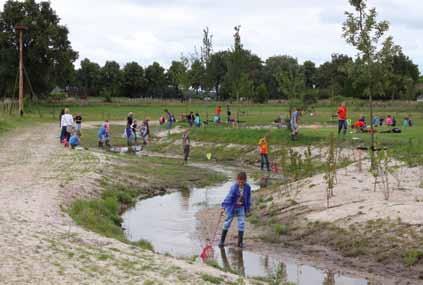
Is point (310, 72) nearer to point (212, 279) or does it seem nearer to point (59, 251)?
point (59, 251)

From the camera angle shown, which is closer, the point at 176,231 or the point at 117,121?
the point at 176,231

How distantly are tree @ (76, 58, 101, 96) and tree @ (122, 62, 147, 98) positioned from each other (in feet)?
17.3

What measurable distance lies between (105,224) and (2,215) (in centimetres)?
258

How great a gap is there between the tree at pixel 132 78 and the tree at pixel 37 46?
153 feet

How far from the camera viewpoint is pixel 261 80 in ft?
448

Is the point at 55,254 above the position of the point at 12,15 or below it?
below

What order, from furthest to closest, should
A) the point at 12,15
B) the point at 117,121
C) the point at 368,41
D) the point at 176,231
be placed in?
1. the point at 12,15
2. the point at 117,121
3. the point at 368,41
4. the point at 176,231

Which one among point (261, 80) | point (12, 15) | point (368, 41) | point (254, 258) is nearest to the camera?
point (254, 258)

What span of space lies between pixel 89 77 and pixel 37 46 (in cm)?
5195

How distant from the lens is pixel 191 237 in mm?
17125

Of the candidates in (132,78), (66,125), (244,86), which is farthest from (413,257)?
(132,78)

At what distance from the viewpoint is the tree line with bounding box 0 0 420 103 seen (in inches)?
1019

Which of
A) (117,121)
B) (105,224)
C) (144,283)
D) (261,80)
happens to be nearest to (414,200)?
(105,224)

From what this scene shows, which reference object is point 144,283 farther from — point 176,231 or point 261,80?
point 261,80
